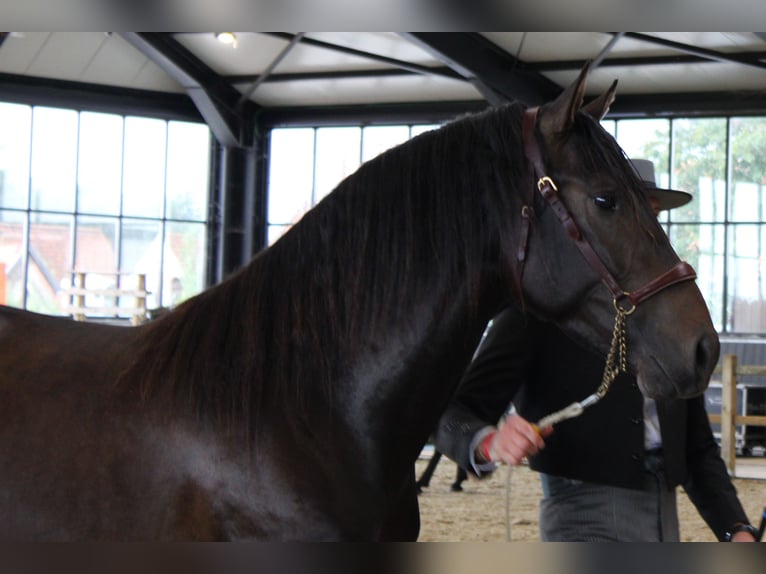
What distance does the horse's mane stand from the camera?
1306mm

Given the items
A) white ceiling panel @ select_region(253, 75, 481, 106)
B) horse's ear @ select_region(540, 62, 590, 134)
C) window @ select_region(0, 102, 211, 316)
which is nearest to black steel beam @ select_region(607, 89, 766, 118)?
white ceiling panel @ select_region(253, 75, 481, 106)

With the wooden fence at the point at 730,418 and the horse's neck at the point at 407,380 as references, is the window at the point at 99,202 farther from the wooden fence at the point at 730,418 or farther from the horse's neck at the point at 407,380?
the horse's neck at the point at 407,380

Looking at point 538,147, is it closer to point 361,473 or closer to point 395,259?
point 395,259

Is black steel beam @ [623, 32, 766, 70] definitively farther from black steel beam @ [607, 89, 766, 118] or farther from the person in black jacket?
the person in black jacket

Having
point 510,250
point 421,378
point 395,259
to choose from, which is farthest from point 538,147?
point 421,378

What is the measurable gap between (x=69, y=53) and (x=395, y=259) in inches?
542

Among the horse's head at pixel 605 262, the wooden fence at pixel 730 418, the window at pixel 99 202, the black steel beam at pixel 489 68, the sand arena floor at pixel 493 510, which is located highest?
the black steel beam at pixel 489 68

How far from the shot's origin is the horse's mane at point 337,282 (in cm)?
131

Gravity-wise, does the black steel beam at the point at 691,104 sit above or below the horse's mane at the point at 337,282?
above

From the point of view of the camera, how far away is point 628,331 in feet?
4.24

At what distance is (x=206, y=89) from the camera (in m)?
14.0

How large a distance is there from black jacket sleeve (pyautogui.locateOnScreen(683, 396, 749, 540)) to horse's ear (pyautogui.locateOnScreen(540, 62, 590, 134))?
0.84m

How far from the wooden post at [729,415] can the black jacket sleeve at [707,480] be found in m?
7.02

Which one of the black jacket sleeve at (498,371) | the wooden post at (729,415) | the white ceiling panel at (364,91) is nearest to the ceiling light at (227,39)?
the white ceiling panel at (364,91)
